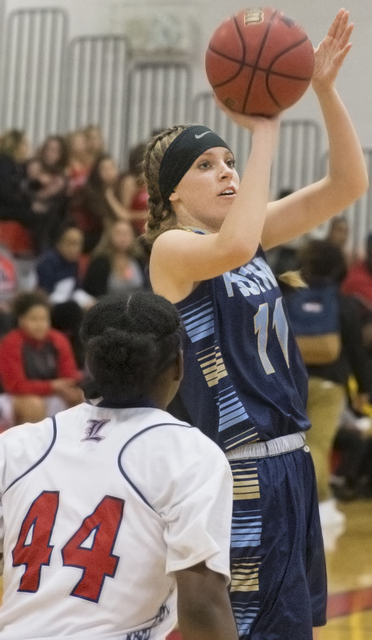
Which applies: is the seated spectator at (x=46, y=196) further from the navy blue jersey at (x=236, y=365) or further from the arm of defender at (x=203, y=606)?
the arm of defender at (x=203, y=606)

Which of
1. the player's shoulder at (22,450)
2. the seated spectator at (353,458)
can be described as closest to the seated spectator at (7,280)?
the seated spectator at (353,458)

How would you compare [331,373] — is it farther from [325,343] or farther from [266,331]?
[266,331]

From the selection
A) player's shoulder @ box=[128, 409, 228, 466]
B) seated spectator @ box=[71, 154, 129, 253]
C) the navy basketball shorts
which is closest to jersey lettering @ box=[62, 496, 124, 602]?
player's shoulder @ box=[128, 409, 228, 466]

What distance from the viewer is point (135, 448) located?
1.85 meters

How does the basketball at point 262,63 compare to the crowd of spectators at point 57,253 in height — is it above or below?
above

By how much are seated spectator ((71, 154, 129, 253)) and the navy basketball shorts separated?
6.17 meters

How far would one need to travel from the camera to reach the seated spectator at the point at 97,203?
8672 millimetres

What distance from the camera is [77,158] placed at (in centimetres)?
973

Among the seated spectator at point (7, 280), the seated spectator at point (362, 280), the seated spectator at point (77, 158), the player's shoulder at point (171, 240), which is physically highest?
the player's shoulder at point (171, 240)

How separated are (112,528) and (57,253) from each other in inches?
261

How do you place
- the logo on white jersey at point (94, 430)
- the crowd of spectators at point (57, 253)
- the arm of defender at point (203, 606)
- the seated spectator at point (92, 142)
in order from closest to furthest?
the arm of defender at point (203, 606), the logo on white jersey at point (94, 430), the crowd of spectators at point (57, 253), the seated spectator at point (92, 142)

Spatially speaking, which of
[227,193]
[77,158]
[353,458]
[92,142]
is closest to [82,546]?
[227,193]

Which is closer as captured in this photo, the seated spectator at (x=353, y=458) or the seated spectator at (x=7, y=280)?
the seated spectator at (x=7, y=280)

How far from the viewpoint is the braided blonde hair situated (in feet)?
9.36
